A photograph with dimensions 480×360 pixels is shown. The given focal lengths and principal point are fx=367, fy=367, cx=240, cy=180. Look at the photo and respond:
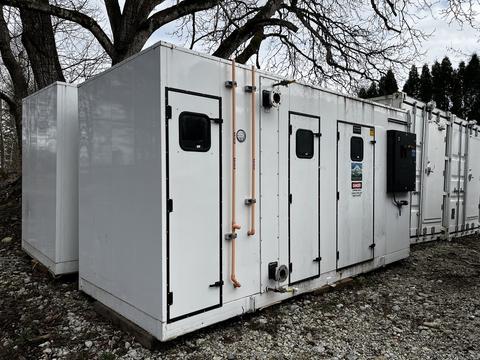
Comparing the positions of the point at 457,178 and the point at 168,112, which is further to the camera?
the point at 457,178

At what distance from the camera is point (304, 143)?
13.6 ft

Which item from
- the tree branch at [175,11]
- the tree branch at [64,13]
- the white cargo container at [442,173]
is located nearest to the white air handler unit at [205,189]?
the white cargo container at [442,173]

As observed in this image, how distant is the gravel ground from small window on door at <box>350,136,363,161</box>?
1.63 metres

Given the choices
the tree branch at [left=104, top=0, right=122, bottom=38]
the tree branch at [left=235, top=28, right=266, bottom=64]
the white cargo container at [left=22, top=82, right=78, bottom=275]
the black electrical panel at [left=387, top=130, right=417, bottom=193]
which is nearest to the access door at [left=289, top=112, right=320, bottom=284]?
the black electrical panel at [left=387, top=130, right=417, bottom=193]

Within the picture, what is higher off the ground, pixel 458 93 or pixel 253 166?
pixel 458 93

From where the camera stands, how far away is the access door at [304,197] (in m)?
4.01

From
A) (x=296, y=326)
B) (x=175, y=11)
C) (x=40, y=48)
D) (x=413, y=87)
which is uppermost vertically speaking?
(x=413, y=87)

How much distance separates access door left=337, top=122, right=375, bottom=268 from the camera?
15.2 feet

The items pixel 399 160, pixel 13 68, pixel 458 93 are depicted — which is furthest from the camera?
pixel 458 93

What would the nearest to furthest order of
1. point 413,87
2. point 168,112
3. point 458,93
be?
point 168,112, point 458,93, point 413,87

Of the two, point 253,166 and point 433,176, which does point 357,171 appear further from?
point 433,176

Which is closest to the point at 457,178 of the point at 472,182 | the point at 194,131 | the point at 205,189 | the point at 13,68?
the point at 472,182

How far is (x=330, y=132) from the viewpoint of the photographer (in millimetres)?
4449

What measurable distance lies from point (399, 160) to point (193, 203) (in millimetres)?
3606
